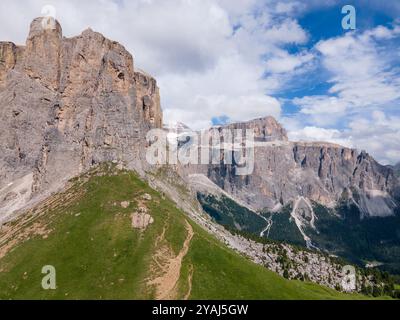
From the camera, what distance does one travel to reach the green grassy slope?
104688mm

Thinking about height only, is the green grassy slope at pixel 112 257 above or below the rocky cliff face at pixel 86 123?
below

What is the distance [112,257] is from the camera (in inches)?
4481

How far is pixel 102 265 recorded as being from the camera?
111000 mm

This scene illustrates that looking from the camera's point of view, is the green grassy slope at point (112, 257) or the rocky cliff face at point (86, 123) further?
the rocky cliff face at point (86, 123)

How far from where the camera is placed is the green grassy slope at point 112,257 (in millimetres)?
104688

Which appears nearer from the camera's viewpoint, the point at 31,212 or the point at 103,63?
the point at 31,212

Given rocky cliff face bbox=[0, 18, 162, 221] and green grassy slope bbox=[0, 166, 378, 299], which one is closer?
green grassy slope bbox=[0, 166, 378, 299]

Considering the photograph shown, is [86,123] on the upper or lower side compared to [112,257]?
upper

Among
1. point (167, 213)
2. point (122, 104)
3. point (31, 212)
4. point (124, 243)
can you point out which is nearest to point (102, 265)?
point (124, 243)

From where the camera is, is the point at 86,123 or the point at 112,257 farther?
the point at 86,123

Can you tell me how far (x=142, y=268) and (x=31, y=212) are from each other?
55.2m

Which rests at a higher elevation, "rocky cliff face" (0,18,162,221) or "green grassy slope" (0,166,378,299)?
"rocky cliff face" (0,18,162,221)
